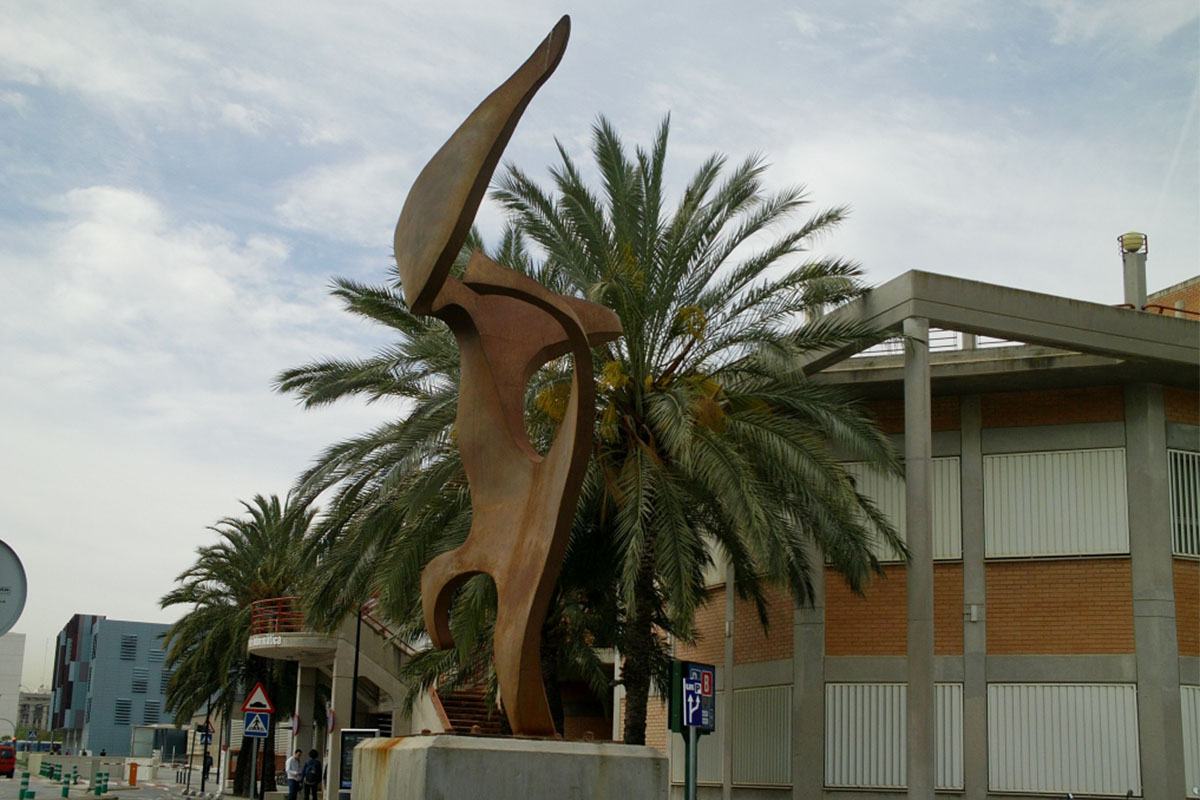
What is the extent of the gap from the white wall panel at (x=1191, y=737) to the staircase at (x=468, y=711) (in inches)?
568

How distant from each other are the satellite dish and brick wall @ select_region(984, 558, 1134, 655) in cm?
1744

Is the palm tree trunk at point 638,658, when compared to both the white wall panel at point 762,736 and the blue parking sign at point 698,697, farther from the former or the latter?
the white wall panel at point 762,736

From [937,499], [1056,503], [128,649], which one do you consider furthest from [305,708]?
[128,649]

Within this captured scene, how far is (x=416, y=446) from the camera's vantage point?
16.5m

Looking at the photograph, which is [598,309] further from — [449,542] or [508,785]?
[449,542]

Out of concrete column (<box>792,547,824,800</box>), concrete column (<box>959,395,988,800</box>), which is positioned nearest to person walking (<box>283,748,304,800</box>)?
concrete column (<box>792,547,824,800</box>)

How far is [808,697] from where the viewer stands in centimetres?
2139

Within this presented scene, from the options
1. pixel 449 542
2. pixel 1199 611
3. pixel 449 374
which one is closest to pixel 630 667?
pixel 449 542

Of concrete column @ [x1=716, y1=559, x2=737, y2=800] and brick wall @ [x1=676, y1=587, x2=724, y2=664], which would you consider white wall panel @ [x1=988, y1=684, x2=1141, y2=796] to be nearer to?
concrete column @ [x1=716, y1=559, x2=737, y2=800]

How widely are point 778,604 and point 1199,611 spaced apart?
6582mm

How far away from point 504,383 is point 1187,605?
47.8ft

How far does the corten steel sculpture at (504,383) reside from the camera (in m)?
9.29

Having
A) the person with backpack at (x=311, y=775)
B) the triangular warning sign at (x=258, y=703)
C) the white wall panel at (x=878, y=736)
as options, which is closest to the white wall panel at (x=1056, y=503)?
the white wall panel at (x=878, y=736)

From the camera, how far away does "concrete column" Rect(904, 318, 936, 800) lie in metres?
17.7
